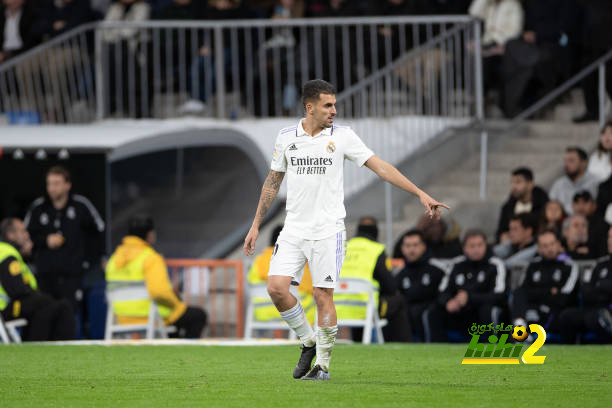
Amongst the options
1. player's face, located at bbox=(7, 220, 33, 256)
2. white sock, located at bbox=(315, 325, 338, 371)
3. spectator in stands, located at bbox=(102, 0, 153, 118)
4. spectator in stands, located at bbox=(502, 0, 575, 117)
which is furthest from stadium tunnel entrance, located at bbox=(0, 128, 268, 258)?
white sock, located at bbox=(315, 325, 338, 371)

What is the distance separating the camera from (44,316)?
15297 millimetres

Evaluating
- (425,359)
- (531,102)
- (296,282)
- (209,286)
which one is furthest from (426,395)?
(531,102)

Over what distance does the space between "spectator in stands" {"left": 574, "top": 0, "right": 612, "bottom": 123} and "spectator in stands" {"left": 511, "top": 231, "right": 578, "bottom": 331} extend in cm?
403

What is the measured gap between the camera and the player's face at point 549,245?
14289 mm

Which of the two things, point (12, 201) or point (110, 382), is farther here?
point (12, 201)

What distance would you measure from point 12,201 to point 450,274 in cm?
599

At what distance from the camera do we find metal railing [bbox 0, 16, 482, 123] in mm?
18641

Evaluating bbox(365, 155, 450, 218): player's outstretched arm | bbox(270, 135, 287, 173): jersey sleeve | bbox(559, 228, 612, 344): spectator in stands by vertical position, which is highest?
bbox(270, 135, 287, 173): jersey sleeve

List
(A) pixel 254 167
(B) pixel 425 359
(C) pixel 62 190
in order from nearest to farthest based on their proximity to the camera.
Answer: (B) pixel 425 359
(C) pixel 62 190
(A) pixel 254 167

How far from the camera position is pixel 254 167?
1891cm

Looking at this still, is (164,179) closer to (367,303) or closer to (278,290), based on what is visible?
(367,303)

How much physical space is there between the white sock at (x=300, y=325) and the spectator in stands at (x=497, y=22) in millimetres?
9893

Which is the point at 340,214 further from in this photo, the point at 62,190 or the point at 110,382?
the point at 62,190

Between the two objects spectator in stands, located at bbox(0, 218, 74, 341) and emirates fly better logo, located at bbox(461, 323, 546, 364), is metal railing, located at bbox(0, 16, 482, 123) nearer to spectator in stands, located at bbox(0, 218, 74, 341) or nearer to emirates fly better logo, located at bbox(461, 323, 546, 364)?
spectator in stands, located at bbox(0, 218, 74, 341)
